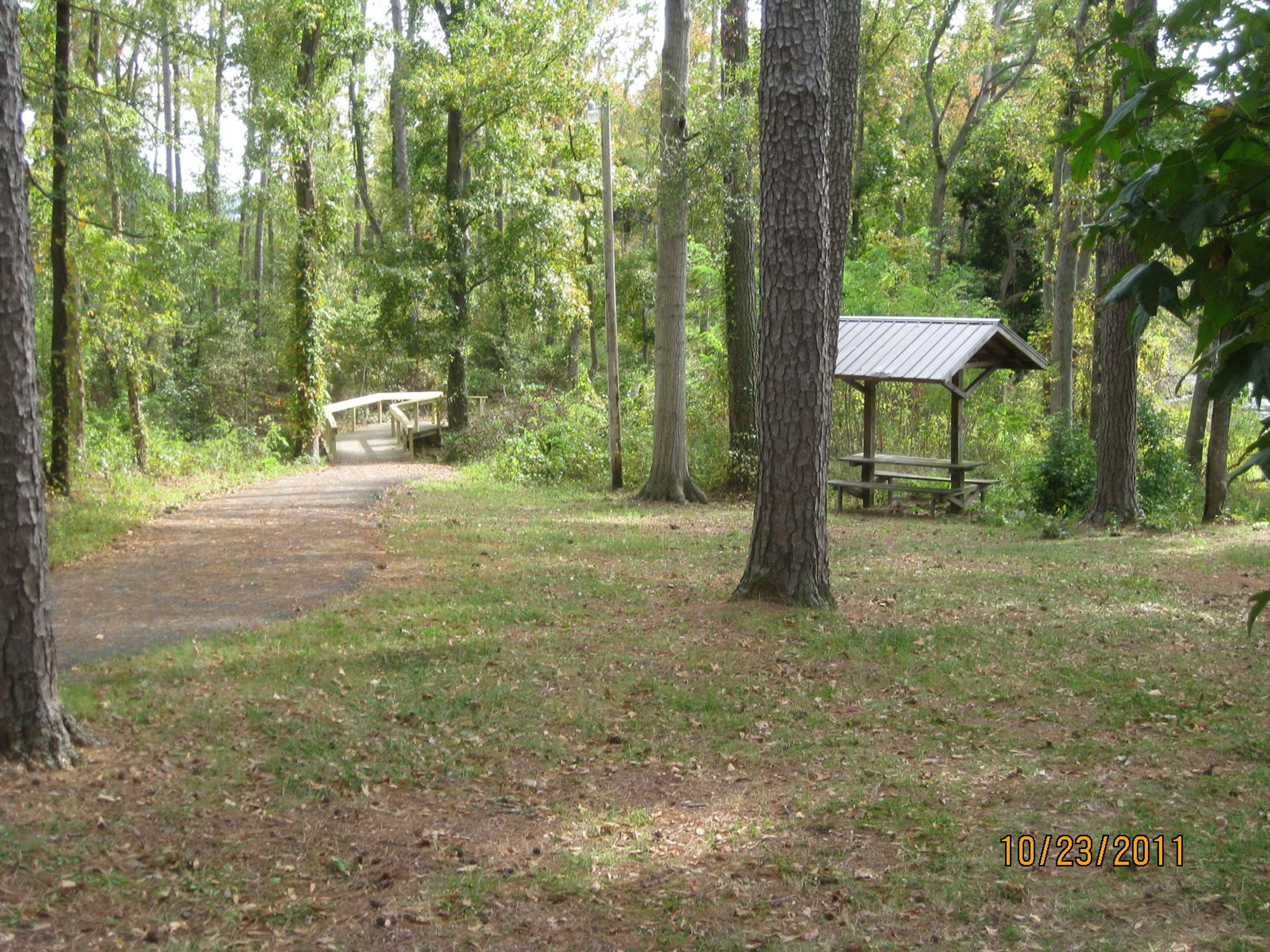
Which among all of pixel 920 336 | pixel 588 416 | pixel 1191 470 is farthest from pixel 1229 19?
pixel 588 416

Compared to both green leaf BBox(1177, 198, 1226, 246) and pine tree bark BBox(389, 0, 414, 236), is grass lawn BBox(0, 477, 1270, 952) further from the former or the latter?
pine tree bark BBox(389, 0, 414, 236)

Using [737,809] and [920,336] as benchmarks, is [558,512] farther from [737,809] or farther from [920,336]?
[737,809]

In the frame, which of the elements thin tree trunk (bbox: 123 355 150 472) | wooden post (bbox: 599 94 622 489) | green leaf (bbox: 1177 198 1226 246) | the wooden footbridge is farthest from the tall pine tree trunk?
green leaf (bbox: 1177 198 1226 246)

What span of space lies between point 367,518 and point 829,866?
1151 cm

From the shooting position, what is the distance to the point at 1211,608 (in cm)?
970

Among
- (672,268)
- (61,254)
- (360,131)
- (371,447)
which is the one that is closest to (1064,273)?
(672,268)

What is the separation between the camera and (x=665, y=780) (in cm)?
588

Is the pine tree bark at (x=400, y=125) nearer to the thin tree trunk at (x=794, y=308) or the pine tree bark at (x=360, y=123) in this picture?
the pine tree bark at (x=360, y=123)

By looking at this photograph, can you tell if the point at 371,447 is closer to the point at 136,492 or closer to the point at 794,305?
the point at 136,492

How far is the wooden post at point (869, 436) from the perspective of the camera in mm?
18844

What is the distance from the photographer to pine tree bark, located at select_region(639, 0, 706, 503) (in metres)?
16.4

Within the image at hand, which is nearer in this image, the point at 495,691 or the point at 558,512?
the point at 495,691

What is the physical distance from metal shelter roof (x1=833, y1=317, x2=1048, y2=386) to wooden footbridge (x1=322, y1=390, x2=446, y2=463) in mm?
12047

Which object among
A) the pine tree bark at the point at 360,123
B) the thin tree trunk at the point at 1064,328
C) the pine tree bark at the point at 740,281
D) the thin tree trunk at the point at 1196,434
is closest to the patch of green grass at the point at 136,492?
the pine tree bark at the point at 360,123
